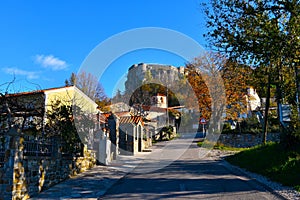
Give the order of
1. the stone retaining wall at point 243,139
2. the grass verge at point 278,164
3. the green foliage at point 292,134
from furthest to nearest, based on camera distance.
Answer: the stone retaining wall at point 243,139 < the green foliage at point 292,134 < the grass verge at point 278,164

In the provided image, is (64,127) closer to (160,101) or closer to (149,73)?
(149,73)

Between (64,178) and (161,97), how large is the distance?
3690 cm

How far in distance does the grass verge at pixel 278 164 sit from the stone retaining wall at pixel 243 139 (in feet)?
39.0

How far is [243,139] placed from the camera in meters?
25.5

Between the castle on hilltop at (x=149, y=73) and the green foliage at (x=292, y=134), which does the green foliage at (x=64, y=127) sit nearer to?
the green foliage at (x=292, y=134)

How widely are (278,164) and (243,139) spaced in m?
15.4

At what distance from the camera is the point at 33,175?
7805 millimetres

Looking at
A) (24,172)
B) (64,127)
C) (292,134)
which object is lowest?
(24,172)

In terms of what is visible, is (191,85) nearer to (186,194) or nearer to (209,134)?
(209,134)

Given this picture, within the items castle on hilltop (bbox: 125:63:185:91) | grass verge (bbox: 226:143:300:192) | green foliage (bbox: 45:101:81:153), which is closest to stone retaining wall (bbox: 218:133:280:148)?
castle on hilltop (bbox: 125:63:185:91)

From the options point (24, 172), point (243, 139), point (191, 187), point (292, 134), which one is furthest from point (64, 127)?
point (243, 139)

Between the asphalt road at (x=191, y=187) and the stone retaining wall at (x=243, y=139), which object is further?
the stone retaining wall at (x=243, y=139)

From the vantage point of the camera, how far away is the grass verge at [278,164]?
8.80 m

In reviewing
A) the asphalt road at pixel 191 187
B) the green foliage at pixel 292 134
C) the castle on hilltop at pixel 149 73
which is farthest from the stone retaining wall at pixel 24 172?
the castle on hilltop at pixel 149 73
